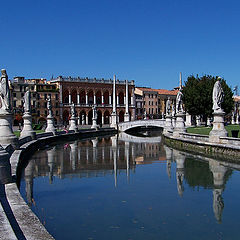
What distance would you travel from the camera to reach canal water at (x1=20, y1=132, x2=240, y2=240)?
24.3 feet

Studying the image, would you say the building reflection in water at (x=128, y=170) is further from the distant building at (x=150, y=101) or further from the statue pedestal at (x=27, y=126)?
the distant building at (x=150, y=101)

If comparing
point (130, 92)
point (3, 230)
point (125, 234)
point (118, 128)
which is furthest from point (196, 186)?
point (130, 92)

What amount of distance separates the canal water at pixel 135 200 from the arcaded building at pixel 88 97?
7043 cm

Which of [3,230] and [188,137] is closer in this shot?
[3,230]

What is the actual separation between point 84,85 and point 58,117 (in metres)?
10.6

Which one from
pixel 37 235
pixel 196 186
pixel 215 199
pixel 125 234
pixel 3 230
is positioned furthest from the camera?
pixel 196 186

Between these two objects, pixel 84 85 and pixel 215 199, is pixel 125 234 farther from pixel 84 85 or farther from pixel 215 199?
pixel 84 85

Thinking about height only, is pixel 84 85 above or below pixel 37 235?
above

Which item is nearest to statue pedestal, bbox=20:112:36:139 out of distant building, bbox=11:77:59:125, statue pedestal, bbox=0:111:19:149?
statue pedestal, bbox=0:111:19:149

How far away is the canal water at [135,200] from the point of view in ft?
24.3

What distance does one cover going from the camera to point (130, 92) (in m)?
95.9

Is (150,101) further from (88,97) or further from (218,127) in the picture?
(218,127)

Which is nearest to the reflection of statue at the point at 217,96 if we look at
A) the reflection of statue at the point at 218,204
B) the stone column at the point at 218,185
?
the stone column at the point at 218,185

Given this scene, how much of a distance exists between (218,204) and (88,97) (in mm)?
83950
